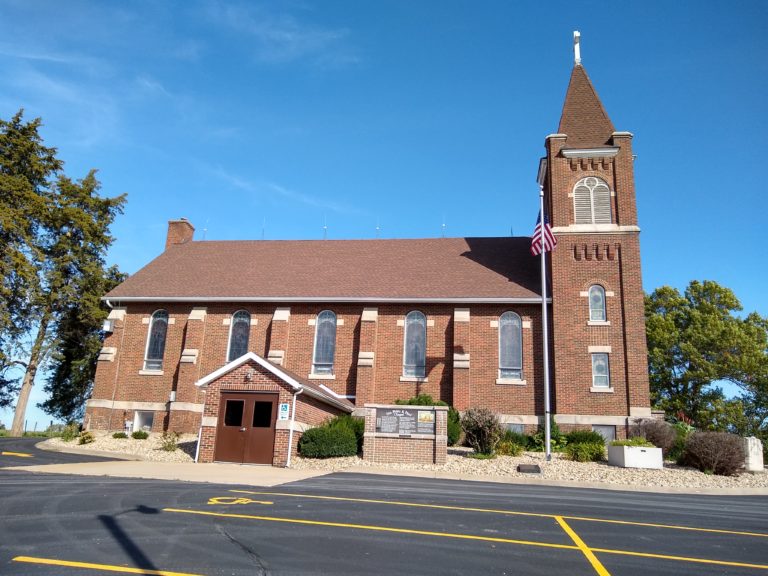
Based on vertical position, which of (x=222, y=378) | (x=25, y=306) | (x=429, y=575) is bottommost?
(x=429, y=575)

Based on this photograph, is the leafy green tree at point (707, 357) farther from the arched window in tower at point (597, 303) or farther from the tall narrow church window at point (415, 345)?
the tall narrow church window at point (415, 345)

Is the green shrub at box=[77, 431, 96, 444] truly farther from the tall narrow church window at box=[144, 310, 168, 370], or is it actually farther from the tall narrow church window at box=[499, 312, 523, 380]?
the tall narrow church window at box=[499, 312, 523, 380]

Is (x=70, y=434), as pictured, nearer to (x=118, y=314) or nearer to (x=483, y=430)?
(x=118, y=314)

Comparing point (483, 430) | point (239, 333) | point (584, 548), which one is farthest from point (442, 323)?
point (584, 548)

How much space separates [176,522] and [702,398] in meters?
38.0

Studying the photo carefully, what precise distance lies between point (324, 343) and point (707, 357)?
2615 cm

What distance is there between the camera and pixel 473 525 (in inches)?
377

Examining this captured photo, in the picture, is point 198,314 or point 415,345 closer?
point 415,345

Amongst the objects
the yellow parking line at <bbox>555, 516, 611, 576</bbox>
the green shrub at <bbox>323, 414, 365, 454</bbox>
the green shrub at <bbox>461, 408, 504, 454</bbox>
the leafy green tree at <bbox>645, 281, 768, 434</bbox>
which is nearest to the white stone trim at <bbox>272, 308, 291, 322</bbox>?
the green shrub at <bbox>323, 414, 365, 454</bbox>

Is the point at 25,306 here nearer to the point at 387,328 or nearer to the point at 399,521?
the point at 387,328

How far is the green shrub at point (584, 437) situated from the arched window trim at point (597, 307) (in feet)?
17.1

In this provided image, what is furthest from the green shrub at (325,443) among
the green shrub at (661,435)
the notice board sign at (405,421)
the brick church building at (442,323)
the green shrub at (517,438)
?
the green shrub at (661,435)

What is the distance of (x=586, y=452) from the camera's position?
20781mm

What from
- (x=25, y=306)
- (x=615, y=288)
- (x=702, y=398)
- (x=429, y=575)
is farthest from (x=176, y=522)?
(x=702, y=398)
